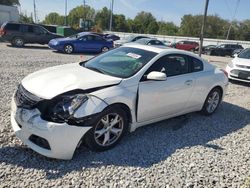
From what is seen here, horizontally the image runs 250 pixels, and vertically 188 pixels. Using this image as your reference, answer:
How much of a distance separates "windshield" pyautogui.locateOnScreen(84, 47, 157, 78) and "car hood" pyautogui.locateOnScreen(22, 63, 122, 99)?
24 centimetres

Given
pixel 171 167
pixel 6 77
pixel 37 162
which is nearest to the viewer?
pixel 37 162

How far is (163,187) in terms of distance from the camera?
134 inches

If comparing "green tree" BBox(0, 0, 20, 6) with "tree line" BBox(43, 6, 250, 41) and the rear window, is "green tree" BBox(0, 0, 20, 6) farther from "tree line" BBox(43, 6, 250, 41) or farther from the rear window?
the rear window

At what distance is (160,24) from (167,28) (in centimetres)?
586

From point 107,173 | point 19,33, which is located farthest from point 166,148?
point 19,33

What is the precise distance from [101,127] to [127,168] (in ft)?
2.30

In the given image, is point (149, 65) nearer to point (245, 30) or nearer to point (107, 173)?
point (107, 173)

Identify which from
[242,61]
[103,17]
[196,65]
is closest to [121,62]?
[196,65]

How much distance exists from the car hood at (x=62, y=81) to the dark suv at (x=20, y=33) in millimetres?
15150

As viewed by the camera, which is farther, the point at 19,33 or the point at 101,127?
the point at 19,33

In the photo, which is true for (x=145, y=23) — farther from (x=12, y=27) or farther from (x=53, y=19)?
(x=12, y=27)

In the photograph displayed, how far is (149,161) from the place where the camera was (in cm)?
395

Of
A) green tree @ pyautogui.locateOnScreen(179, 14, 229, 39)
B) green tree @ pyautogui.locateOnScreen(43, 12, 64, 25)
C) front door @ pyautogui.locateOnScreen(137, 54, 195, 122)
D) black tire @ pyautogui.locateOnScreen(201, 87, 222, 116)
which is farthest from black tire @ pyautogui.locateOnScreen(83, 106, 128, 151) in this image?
green tree @ pyautogui.locateOnScreen(43, 12, 64, 25)

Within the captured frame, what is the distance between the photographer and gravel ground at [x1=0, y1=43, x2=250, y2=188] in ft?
11.1
